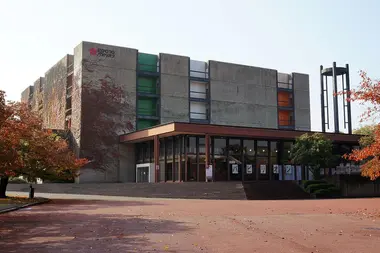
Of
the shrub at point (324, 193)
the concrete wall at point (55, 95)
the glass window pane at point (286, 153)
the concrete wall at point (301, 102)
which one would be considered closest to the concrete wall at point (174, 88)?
the concrete wall at point (55, 95)

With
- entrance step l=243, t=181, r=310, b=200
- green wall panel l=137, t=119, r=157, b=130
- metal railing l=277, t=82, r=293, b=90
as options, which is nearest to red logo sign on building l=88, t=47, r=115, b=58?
green wall panel l=137, t=119, r=157, b=130

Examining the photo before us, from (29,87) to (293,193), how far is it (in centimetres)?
5536

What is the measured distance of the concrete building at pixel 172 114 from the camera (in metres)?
44.8

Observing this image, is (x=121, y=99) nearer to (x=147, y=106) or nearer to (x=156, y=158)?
(x=147, y=106)

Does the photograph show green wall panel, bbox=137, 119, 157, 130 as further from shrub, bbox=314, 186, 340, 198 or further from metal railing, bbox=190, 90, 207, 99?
shrub, bbox=314, 186, 340, 198

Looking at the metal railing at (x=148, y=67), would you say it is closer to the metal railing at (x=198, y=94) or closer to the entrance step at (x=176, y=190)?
the metal railing at (x=198, y=94)

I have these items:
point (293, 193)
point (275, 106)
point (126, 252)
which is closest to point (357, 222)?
point (126, 252)

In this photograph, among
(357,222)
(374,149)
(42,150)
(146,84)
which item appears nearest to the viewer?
(357,222)

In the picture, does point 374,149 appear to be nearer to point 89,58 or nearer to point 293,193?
point 293,193

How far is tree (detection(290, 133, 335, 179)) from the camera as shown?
130 ft

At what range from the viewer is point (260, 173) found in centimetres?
4816

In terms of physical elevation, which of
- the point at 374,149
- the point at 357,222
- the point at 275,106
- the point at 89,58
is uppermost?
the point at 89,58

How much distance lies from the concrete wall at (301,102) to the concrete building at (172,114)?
15 cm

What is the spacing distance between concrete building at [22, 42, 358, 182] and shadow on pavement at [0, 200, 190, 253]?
23.2m
